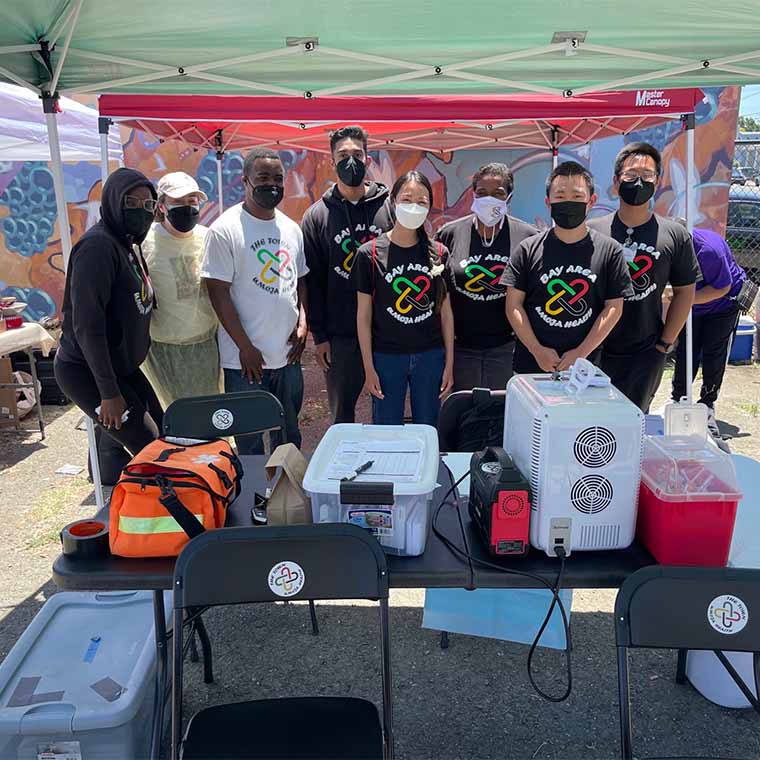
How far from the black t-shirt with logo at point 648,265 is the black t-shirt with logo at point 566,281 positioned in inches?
13.6

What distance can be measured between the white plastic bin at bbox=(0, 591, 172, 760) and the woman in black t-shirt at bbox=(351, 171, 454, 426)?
1.50 metres

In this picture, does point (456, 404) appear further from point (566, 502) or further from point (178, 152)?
point (178, 152)

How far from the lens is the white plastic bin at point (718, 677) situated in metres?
2.08

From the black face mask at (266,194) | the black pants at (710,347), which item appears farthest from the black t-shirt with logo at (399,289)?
the black pants at (710,347)

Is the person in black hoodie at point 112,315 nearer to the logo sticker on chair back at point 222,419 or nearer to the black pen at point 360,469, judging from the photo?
the logo sticker on chair back at point 222,419

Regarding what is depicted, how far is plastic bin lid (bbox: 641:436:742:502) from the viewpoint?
5.04ft

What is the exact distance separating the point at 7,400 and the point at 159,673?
3989mm

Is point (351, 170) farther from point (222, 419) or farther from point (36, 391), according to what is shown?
point (36, 391)

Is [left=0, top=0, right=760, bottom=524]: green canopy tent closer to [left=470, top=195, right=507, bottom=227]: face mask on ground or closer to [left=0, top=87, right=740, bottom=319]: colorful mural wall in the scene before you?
[left=470, top=195, right=507, bottom=227]: face mask on ground

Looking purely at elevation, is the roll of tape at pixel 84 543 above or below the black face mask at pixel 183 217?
below

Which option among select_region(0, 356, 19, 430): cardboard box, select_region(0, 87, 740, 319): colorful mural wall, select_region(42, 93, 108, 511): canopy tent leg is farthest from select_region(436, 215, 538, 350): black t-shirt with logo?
select_region(0, 87, 740, 319): colorful mural wall

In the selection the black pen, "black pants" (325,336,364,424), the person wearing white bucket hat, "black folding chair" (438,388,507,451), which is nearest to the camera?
the black pen

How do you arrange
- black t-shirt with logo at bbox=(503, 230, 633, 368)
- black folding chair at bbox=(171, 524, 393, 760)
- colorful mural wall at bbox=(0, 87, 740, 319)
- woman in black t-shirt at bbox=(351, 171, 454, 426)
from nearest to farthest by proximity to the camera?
black folding chair at bbox=(171, 524, 393, 760) < black t-shirt with logo at bbox=(503, 230, 633, 368) < woman in black t-shirt at bbox=(351, 171, 454, 426) < colorful mural wall at bbox=(0, 87, 740, 319)

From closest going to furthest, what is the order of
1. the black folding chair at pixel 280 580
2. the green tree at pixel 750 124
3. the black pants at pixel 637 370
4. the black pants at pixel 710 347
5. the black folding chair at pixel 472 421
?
1. the black folding chair at pixel 280 580
2. the black folding chair at pixel 472 421
3. the black pants at pixel 637 370
4. the black pants at pixel 710 347
5. the green tree at pixel 750 124
